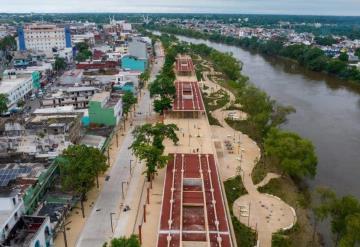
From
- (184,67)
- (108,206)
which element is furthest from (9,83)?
(184,67)

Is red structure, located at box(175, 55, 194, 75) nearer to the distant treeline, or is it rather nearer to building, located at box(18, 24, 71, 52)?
the distant treeline

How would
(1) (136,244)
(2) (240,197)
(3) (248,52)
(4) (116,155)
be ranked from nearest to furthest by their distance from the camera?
(1) (136,244), (2) (240,197), (4) (116,155), (3) (248,52)

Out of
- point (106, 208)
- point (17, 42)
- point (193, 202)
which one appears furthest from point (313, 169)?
point (17, 42)

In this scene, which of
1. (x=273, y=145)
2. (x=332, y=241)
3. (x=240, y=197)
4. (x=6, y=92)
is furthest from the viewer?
(x=6, y=92)

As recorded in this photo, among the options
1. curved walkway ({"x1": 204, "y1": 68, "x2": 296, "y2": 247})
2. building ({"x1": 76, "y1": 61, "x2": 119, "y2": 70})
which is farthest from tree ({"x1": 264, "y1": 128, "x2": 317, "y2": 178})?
building ({"x1": 76, "y1": 61, "x2": 119, "y2": 70})

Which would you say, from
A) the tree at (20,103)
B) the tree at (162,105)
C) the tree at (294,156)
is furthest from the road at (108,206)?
the tree at (20,103)

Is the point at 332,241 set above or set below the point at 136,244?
below

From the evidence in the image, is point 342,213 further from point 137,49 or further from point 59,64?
point 137,49

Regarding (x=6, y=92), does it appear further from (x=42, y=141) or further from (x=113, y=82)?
(x=42, y=141)
